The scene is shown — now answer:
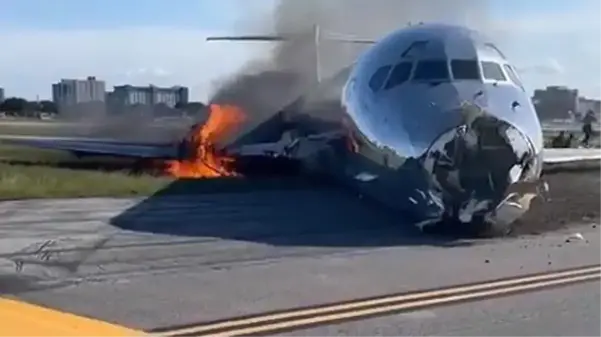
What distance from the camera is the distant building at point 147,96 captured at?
55062 millimetres

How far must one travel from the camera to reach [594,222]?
59.9ft

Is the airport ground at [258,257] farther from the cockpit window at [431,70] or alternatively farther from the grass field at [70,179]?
the cockpit window at [431,70]

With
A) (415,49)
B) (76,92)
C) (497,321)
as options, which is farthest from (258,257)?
(76,92)

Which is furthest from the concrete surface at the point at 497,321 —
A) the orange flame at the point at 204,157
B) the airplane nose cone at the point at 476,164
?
the orange flame at the point at 204,157

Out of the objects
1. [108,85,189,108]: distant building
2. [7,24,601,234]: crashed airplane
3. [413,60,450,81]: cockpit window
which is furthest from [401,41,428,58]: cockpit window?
[108,85,189,108]: distant building

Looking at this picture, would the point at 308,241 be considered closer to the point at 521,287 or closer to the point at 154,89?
the point at 521,287

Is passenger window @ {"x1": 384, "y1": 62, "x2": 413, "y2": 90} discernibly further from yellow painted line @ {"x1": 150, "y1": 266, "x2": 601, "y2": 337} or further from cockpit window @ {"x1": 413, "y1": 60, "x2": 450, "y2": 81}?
yellow painted line @ {"x1": 150, "y1": 266, "x2": 601, "y2": 337}

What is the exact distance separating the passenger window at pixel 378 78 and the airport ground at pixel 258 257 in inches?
86.0

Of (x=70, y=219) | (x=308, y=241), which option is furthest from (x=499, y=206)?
(x=70, y=219)

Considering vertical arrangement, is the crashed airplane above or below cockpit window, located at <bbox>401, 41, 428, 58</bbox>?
below

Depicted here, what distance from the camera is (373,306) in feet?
31.0

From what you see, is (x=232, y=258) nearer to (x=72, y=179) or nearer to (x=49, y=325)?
(x=49, y=325)

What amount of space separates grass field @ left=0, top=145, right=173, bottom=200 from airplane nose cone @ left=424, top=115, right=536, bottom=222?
287 inches

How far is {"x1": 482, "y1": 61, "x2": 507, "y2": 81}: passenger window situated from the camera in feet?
55.9
